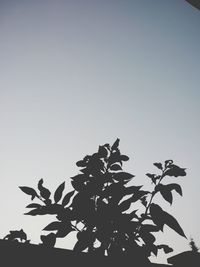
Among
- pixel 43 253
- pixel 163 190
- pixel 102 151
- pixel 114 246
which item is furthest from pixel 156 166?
pixel 43 253

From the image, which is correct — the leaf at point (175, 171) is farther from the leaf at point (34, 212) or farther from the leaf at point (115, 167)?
the leaf at point (34, 212)

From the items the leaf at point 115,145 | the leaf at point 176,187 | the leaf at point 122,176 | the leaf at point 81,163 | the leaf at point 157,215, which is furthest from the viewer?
the leaf at point 115,145

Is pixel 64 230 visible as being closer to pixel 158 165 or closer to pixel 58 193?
pixel 58 193

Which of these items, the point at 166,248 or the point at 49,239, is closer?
the point at 49,239

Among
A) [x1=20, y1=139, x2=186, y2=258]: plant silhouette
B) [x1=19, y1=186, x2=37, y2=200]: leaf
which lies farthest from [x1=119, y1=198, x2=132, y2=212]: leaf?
[x1=19, y1=186, x2=37, y2=200]: leaf

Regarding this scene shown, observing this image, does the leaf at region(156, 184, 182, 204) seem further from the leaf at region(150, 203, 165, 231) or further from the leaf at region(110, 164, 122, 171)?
the leaf at region(110, 164, 122, 171)

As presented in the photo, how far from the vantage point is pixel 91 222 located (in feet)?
7.09

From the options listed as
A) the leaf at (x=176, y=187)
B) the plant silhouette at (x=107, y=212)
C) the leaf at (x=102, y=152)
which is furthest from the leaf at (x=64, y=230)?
the leaf at (x=176, y=187)

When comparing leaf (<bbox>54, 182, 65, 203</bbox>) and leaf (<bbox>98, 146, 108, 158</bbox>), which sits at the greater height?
leaf (<bbox>98, 146, 108, 158</bbox>)

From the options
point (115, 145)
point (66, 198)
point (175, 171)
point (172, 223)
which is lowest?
point (172, 223)

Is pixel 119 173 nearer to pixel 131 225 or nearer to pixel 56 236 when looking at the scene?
pixel 131 225

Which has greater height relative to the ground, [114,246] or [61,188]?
[61,188]

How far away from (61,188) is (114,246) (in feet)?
2.36

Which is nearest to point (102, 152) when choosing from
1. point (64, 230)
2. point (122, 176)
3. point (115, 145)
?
point (115, 145)
